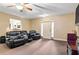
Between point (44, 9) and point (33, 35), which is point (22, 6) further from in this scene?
point (33, 35)

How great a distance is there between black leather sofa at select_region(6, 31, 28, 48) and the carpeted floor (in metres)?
0.08

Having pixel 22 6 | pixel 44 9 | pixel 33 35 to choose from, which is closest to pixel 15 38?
pixel 33 35

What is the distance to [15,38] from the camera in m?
1.93

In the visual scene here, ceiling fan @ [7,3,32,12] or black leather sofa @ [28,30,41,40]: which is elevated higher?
ceiling fan @ [7,3,32,12]

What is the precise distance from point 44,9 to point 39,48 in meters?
0.77

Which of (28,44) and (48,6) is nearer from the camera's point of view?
(48,6)

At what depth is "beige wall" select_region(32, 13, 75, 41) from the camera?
189 cm

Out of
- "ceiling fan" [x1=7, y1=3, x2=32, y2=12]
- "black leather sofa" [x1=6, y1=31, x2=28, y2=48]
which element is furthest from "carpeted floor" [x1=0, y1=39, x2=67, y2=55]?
"ceiling fan" [x1=7, y1=3, x2=32, y2=12]

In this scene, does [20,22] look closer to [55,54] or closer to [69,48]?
[55,54]

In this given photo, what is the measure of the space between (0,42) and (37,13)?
0.91m

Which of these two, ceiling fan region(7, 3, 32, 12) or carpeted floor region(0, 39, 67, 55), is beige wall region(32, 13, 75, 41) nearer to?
carpeted floor region(0, 39, 67, 55)

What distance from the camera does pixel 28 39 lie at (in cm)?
207
